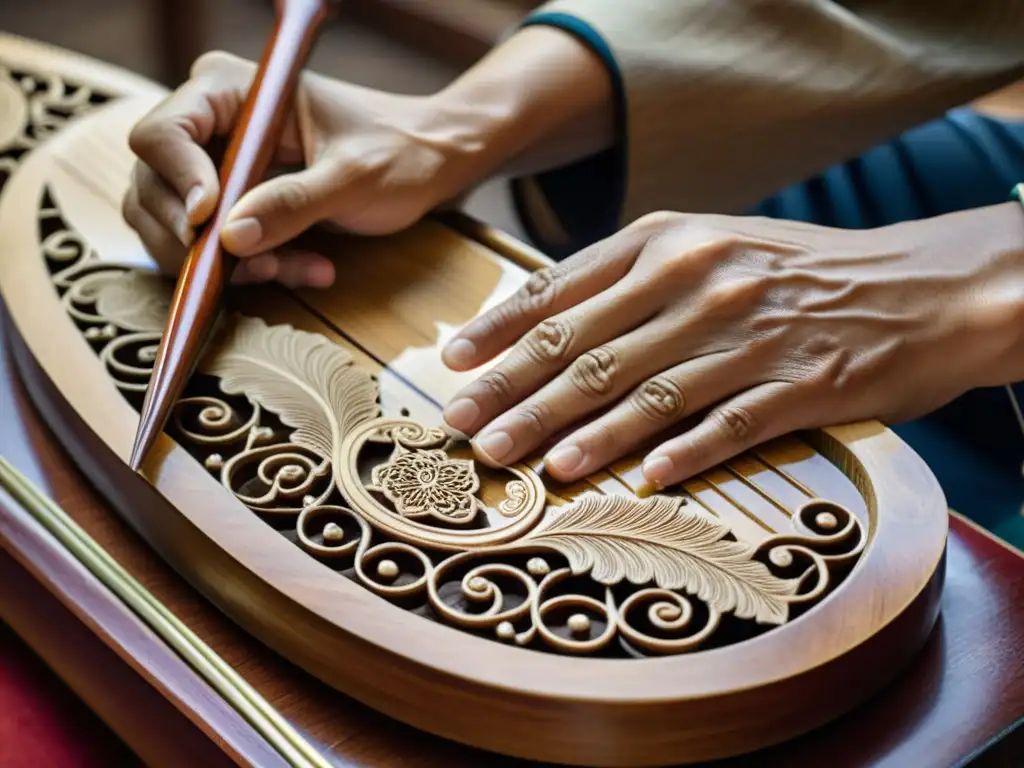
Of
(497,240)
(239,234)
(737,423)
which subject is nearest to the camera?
(737,423)

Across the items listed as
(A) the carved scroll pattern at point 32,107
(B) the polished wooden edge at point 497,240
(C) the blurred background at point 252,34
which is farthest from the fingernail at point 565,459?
(C) the blurred background at point 252,34

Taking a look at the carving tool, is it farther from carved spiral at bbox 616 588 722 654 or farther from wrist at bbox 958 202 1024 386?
wrist at bbox 958 202 1024 386

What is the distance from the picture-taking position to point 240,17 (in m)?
2.18

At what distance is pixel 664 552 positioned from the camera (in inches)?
24.7

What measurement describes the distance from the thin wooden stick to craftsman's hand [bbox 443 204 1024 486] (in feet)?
0.60

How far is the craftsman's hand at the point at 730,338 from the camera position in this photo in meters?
0.69

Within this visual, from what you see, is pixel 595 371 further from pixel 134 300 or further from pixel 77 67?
pixel 77 67

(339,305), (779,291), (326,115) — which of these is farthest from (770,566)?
(326,115)

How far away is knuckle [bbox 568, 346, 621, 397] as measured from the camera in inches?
27.9

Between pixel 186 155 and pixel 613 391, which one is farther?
pixel 186 155

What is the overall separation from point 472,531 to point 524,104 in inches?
16.2

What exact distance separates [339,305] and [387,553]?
0.26 m

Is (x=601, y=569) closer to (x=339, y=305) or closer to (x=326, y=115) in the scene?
(x=339, y=305)

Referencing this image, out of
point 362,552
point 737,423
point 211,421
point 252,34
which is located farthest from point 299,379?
point 252,34
